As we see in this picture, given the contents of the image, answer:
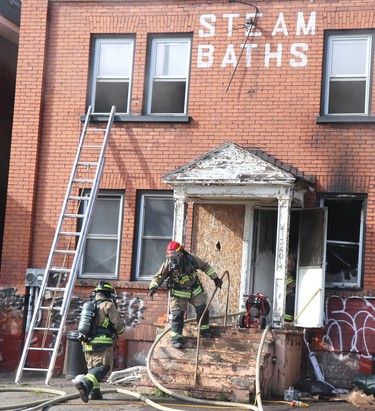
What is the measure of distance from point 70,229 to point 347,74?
17.9 feet

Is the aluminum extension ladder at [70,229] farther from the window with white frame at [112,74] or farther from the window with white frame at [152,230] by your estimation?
the window with white frame at [152,230]

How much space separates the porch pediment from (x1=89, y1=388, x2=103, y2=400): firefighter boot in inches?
155

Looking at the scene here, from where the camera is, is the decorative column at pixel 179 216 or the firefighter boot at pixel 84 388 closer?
the firefighter boot at pixel 84 388

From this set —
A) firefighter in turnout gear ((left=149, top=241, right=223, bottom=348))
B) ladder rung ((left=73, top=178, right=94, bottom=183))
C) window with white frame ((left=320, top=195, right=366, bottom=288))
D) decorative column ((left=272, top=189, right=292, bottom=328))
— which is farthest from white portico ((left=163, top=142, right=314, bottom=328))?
ladder rung ((left=73, top=178, right=94, bottom=183))

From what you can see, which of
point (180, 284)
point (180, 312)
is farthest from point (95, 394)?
point (180, 284)

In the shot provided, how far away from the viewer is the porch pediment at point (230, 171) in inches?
588

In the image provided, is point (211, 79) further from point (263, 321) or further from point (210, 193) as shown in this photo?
point (263, 321)

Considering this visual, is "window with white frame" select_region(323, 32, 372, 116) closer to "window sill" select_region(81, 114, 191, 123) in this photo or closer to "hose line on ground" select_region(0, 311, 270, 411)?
"window sill" select_region(81, 114, 191, 123)

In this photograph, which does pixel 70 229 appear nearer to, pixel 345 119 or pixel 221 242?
pixel 221 242

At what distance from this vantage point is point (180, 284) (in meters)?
14.4

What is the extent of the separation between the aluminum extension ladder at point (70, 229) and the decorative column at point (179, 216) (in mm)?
1506

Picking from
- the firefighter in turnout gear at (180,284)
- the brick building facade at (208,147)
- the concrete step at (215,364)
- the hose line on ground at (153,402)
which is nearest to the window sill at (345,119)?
the brick building facade at (208,147)

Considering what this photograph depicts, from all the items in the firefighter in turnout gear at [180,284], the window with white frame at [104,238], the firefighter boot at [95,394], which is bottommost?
the firefighter boot at [95,394]

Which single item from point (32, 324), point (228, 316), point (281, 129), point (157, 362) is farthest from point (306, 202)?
point (32, 324)
